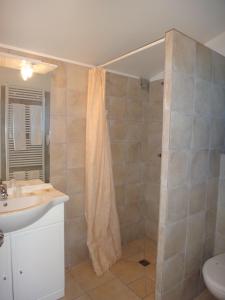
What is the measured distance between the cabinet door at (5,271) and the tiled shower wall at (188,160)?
3.48 feet

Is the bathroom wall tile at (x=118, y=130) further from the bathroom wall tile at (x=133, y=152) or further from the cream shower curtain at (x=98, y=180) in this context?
the cream shower curtain at (x=98, y=180)

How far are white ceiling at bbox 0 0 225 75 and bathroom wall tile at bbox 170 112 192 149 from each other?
0.77 metres

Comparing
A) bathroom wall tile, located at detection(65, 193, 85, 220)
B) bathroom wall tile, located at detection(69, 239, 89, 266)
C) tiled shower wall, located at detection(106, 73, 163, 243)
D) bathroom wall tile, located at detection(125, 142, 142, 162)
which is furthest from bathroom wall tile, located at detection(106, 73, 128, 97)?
bathroom wall tile, located at detection(69, 239, 89, 266)

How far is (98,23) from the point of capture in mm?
1557

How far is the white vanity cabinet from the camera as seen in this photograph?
59.1 inches

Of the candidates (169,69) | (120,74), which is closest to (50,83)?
(120,74)

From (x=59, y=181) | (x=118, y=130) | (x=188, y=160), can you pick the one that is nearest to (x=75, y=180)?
(x=59, y=181)

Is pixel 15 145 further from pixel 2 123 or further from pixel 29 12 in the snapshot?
pixel 29 12

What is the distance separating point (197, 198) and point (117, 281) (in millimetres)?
1099

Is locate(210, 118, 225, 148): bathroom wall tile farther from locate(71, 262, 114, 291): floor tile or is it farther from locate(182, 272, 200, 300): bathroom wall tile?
locate(71, 262, 114, 291): floor tile

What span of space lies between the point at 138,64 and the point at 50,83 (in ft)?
3.15

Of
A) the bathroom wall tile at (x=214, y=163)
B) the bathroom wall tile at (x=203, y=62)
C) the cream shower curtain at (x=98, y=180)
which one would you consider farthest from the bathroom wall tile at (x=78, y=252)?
the bathroom wall tile at (x=203, y=62)

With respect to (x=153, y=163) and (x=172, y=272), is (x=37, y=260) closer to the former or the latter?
(x=172, y=272)

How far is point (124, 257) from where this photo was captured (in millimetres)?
2342
